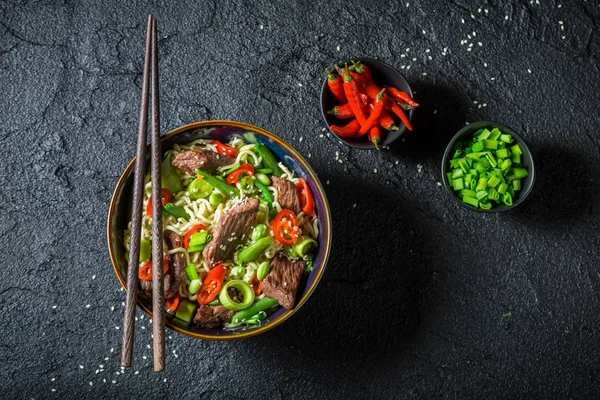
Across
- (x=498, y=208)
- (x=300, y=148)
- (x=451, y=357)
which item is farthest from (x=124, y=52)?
(x=451, y=357)

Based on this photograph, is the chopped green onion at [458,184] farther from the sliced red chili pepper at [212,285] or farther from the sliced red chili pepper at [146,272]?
the sliced red chili pepper at [146,272]

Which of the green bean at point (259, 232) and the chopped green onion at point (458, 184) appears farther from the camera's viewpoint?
the chopped green onion at point (458, 184)

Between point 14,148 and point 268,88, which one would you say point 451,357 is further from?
point 14,148

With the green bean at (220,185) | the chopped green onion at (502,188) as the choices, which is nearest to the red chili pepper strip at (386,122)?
the chopped green onion at (502,188)

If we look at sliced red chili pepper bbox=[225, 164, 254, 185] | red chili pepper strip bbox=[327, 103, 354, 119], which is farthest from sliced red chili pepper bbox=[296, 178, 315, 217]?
red chili pepper strip bbox=[327, 103, 354, 119]

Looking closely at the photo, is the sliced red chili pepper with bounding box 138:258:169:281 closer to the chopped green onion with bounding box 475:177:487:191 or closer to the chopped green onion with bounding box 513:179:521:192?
the chopped green onion with bounding box 475:177:487:191

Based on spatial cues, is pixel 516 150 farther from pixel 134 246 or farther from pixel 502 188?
pixel 134 246
